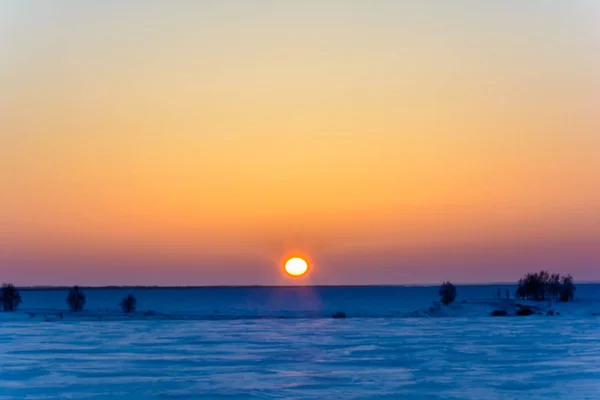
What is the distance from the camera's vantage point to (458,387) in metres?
20.1

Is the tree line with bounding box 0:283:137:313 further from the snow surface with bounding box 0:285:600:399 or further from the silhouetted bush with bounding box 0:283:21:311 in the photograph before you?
the snow surface with bounding box 0:285:600:399

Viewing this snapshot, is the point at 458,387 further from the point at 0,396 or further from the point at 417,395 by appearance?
the point at 0,396

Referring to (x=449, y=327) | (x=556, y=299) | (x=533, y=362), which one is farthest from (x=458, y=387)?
(x=556, y=299)

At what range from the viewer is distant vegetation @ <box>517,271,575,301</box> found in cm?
7775

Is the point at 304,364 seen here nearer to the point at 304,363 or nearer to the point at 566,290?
the point at 304,363

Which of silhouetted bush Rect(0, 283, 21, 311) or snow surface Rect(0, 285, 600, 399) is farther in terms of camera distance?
silhouetted bush Rect(0, 283, 21, 311)

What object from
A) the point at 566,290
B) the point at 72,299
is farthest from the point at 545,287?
the point at 72,299

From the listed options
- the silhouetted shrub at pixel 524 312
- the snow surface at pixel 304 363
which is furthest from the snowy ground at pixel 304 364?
the silhouetted shrub at pixel 524 312

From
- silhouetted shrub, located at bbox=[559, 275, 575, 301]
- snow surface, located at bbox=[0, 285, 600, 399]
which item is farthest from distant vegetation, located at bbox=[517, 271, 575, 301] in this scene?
snow surface, located at bbox=[0, 285, 600, 399]

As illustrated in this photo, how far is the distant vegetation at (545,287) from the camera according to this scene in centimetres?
7775

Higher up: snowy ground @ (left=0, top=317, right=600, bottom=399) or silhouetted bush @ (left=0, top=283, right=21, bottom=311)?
silhouetted bush @ (left=0, top=283, right=21, bottom=311)

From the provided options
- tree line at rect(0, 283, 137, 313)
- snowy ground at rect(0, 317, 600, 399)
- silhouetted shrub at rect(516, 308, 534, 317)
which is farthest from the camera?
tree line at rect(0, 283, 137, 313)

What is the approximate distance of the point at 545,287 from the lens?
79.0 meters

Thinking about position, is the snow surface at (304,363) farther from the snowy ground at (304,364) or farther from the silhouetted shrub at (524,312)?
the silhouetted shrub at (524,312)
